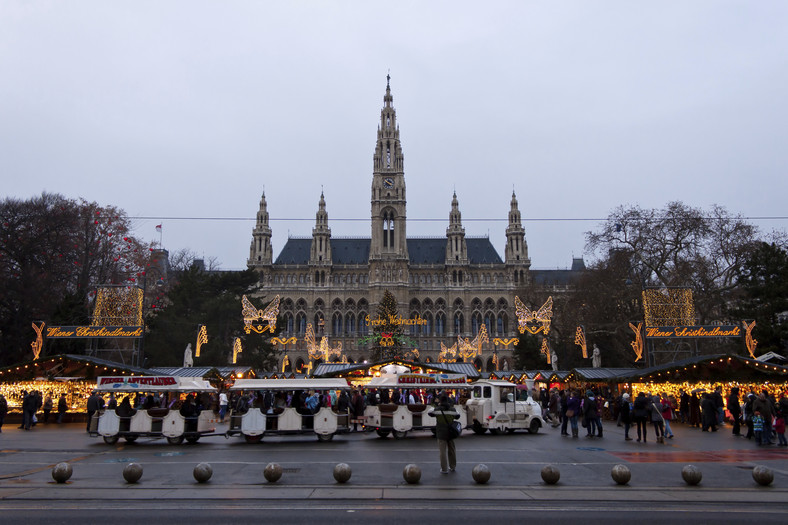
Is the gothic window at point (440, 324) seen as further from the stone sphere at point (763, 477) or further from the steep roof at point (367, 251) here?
the stone sphere at point (763, 477)

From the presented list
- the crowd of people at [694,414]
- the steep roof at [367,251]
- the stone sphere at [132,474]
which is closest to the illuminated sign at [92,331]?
the stone sphere at [132,474]

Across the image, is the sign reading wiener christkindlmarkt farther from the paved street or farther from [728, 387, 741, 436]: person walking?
the paved street

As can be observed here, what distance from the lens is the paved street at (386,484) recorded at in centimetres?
885

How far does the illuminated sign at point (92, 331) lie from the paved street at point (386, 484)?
12132 mm

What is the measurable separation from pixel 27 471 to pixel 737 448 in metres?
18.1

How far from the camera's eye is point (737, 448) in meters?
16.6

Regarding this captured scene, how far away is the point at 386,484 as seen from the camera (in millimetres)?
11039

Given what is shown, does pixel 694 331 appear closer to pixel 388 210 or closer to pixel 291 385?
pixel 291 385

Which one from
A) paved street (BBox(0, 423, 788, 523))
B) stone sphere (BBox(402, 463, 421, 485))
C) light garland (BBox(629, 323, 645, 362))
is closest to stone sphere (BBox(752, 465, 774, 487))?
paved street (BBox(0, 423, 788, 523))

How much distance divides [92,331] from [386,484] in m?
23.9

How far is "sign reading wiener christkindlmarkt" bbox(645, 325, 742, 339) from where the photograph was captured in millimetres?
28859

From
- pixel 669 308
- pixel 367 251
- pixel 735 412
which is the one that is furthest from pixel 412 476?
pixel 367 251

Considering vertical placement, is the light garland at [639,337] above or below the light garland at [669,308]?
below

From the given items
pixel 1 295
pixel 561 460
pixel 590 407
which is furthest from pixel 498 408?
pixel 1 295
